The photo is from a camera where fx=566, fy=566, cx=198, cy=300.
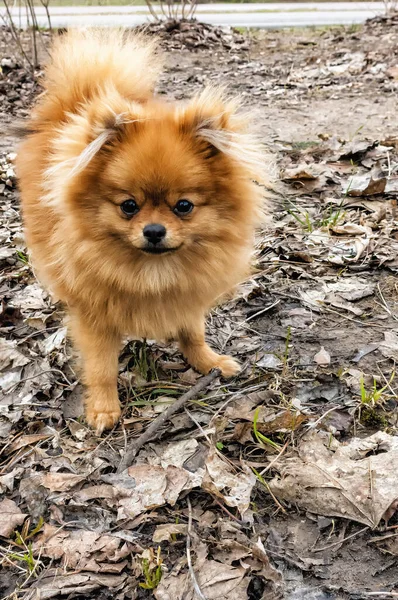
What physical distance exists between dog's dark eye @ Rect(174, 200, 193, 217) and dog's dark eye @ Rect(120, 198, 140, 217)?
0.51 ft

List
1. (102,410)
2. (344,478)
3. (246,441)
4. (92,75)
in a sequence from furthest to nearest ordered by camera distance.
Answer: (92,75)
(102,410)
(246,441)
(344,478)

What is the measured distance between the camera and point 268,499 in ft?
7.08

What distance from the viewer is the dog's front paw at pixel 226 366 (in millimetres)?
2877

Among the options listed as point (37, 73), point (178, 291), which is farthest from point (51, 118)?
point (37, 73)

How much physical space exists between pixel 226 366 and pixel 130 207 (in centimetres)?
104

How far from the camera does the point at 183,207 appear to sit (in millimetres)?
2266

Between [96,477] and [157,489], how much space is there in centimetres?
29

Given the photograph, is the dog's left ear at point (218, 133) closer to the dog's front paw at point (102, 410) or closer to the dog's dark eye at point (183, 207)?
the dog's dark eye at point (183, 207)

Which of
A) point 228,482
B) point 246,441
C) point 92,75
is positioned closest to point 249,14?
point 92,75

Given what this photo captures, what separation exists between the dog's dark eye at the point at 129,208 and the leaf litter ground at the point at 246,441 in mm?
968

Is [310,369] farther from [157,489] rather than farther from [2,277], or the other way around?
[2,277]

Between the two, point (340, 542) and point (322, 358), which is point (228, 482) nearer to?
point (340, 542)

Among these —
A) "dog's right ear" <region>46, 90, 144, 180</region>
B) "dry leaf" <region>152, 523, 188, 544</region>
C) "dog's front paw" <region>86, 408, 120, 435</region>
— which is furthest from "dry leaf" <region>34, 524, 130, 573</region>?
"dog's right ear" <region>46, 90, 144, 180</region>

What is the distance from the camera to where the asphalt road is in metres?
13.1
